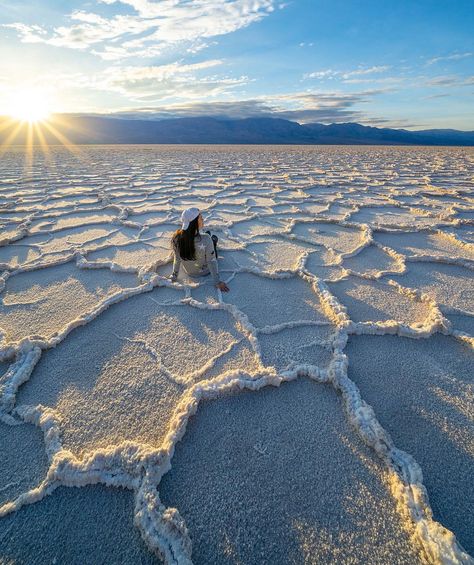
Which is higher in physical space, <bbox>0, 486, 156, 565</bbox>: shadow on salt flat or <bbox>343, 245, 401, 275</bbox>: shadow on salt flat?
<bbox>0, 486, 156, 565</bbox>: shadow on salt flat

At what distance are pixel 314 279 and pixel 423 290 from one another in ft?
2.85

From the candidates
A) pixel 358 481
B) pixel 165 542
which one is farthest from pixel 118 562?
pixel 358 481

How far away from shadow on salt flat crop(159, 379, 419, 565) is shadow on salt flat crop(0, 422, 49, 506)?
505mm

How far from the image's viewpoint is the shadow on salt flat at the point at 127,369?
1.40m

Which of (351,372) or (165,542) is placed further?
(351,372)

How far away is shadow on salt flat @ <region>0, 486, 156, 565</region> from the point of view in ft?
3.27

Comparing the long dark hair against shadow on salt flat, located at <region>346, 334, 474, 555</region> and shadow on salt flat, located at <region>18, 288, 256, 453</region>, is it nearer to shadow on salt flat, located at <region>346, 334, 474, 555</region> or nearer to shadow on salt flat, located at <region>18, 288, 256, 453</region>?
shadow on salt flat, located at <region>18, 288, 256, 453</region>

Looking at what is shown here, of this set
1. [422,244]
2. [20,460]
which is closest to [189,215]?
[20,460]

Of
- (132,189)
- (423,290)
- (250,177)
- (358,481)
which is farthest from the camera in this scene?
(250,177)

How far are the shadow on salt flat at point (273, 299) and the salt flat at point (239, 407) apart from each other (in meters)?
0.02

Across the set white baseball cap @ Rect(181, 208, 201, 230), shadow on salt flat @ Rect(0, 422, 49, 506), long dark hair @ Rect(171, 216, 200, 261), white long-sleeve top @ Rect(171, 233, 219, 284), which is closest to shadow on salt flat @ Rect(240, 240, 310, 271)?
white long-sleeve top @ Rect(171, 233, 219, 284)

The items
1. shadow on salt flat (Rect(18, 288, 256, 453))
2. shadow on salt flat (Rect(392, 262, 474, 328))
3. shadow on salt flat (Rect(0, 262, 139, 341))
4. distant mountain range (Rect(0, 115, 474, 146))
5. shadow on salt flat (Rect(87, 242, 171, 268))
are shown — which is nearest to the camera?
shadow on salt flat (Rect(18, 288, 256, 453))

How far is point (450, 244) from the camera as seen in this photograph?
11.5ft

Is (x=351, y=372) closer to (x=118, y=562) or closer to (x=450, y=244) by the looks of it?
(x=118, y=562)
